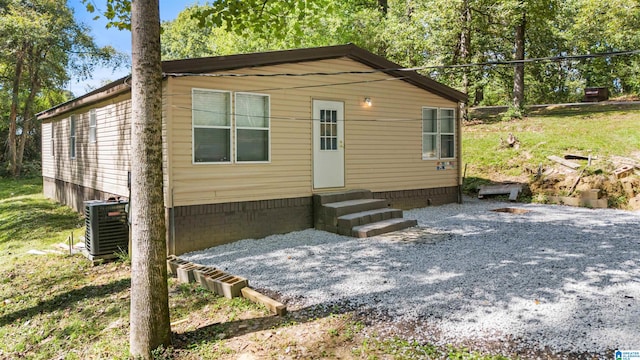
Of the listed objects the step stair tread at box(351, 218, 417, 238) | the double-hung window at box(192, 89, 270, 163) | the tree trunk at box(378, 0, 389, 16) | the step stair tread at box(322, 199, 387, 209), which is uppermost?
the tree trunk at box(378, 0, 389, 16)

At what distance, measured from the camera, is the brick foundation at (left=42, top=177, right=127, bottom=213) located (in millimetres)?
9203

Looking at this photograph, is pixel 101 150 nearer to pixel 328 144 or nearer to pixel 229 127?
pixel 229 127

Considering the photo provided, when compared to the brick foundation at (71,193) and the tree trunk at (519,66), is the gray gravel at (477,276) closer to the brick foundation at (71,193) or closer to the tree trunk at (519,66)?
the brick foundation at (71,193)

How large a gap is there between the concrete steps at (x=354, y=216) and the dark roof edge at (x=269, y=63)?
255 centimetres

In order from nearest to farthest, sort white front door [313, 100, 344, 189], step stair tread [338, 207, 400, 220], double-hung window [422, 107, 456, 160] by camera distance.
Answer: step stair tread [338, 207, 400, 220]
white front door [313, 100, 344, 189]
double-hung window [422, 107, 456, 160]

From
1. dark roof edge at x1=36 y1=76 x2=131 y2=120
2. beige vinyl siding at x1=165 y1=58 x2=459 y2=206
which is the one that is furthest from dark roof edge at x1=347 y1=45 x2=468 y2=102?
dark roof edge at x1=36 y1=76 x2=131 y2=120

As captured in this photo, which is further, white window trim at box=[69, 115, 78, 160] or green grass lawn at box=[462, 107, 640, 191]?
green grass lawn at box=[462, 107, 640, 191]

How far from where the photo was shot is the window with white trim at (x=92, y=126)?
9311 mm

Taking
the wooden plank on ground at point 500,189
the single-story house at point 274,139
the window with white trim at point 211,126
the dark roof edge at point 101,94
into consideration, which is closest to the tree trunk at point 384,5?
the single-story house at point 274,139

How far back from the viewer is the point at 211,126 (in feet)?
22.0

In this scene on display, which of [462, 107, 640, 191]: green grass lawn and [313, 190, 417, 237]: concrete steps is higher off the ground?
[462, 107, 640, 191]: green grass lawn

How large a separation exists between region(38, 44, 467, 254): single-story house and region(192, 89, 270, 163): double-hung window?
0.7 inches

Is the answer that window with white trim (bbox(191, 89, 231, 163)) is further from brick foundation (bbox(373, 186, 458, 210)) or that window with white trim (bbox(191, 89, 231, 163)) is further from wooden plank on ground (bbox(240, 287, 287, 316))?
brick foundation (bbox(373, 186, 458, 210))

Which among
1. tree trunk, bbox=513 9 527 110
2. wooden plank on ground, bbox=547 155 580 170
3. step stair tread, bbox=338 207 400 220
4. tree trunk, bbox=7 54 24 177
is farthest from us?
tree trunk, bbox=7 54 24 177
